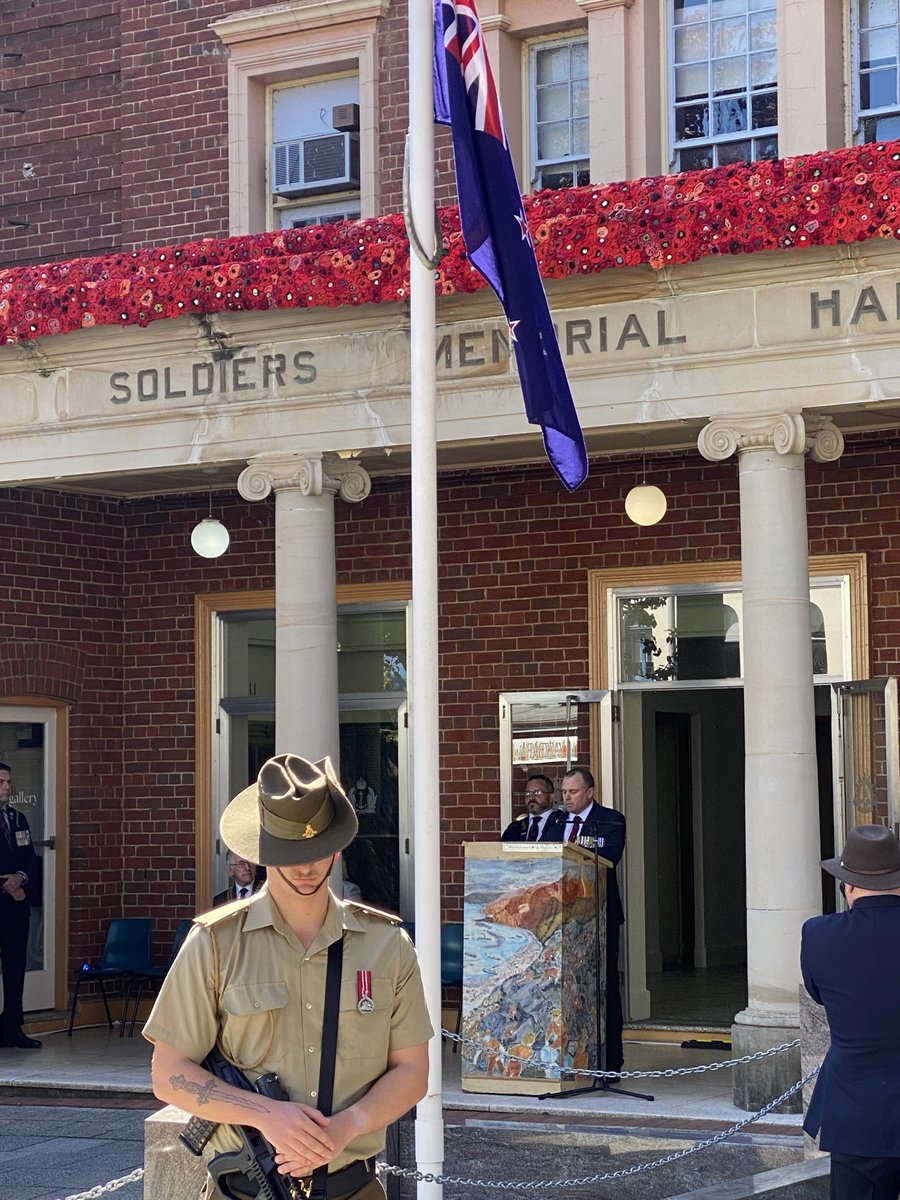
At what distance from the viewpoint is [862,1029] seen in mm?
5906

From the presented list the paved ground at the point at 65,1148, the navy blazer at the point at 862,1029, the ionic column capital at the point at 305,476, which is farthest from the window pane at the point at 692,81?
the navy blazer at the point at 862,1029

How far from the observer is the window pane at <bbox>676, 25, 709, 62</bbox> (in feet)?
41.3

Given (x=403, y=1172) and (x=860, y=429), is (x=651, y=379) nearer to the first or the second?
(x=860, y=429)

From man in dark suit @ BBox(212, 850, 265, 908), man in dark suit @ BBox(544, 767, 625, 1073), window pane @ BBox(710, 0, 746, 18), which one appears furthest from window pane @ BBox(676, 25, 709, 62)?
man in dark suit @ BBox(212, 850, 265, 908)

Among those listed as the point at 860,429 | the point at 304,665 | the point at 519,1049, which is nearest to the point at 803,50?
the point at 860,429

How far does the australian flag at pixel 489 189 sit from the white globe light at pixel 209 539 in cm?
639

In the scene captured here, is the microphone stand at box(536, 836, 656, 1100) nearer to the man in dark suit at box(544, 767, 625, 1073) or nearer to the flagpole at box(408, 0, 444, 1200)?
the man in dark suit at box(544, 767, 625, 1073)

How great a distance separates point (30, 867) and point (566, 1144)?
6018 mm

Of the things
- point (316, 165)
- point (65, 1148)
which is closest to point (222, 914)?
point (65, 1148)

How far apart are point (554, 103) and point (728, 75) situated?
1.35 metres

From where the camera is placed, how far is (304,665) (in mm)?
11734

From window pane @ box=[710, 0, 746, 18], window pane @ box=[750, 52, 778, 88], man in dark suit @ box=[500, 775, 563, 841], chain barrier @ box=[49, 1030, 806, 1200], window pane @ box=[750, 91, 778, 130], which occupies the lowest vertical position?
chain barrier @ box=[49, 1030, 806, 1200]

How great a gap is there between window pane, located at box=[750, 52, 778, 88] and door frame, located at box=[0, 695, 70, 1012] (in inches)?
283

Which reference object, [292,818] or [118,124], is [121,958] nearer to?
[118,124]
